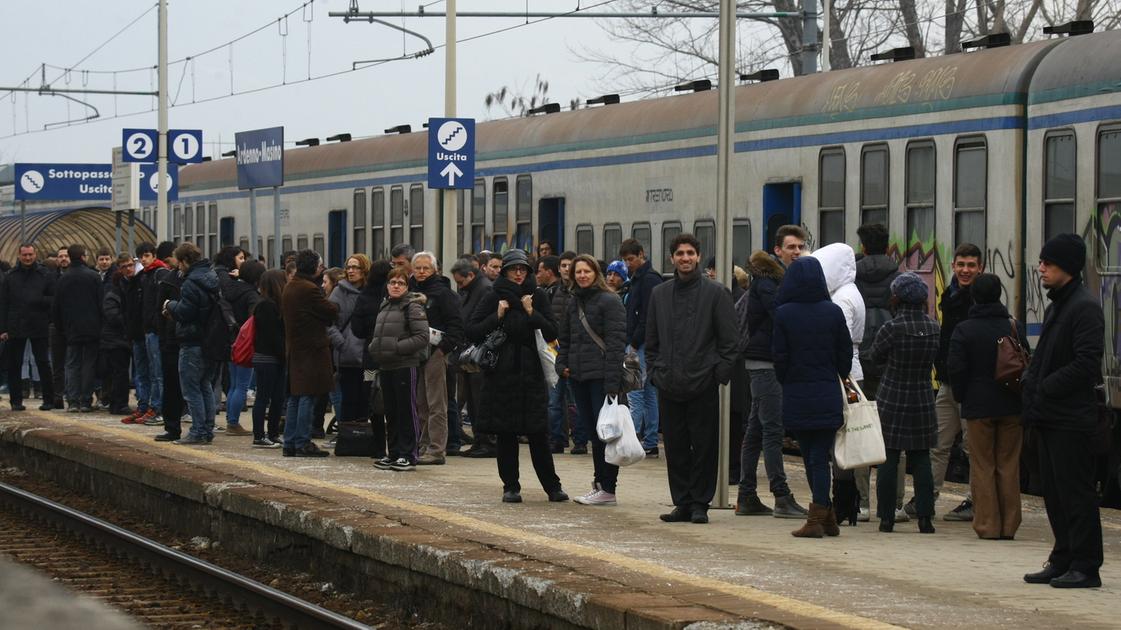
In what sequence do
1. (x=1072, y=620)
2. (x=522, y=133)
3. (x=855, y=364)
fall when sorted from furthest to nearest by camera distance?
(x=522, y=133), (x=855, y=364), (x=1072, y=620)

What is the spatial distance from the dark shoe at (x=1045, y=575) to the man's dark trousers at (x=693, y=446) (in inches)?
101

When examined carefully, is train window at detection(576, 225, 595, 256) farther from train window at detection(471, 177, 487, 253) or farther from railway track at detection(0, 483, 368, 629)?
railway track at detection(0, 483, 368, 629)

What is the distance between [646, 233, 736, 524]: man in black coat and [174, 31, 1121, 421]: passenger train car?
13.1 ft

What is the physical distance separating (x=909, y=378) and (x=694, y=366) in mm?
1289

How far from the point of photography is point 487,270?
1703 centimetres

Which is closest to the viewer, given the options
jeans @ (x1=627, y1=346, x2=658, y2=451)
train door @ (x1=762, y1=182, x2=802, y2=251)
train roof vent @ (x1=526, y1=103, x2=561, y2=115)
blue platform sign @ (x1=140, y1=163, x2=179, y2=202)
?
jeans @ (x1=627, y1=346, x2=658, y2=451)

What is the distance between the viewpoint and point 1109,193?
13258mm

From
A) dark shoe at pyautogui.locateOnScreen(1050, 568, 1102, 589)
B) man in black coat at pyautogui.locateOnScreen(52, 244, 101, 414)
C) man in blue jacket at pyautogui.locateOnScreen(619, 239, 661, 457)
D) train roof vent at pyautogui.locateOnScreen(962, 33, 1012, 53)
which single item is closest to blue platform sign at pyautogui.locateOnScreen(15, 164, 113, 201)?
man in black coat at pyautogui.locateOnScreen(52, 244, 101, 414)

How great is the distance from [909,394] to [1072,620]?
11.7 ft

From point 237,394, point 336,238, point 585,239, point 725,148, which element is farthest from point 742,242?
point 336,238

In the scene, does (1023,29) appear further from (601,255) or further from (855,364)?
(855,364)

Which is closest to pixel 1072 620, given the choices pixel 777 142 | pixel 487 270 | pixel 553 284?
pixel 553 284

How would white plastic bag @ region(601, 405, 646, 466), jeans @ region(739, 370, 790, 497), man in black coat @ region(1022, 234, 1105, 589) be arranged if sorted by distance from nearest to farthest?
man in black coat @ region(1022, 234, 1105, 589) → white plastic bag @ region(601, 405, 646, 466) → jeans @ region(739, 370, 790, 497)

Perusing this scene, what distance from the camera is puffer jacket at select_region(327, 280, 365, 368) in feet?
49.8
